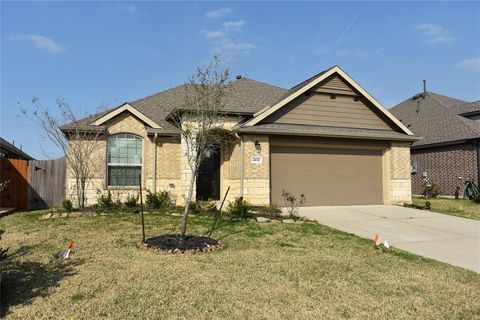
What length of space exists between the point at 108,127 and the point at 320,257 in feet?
33.1

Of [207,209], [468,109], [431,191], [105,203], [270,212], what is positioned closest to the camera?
[270,212]

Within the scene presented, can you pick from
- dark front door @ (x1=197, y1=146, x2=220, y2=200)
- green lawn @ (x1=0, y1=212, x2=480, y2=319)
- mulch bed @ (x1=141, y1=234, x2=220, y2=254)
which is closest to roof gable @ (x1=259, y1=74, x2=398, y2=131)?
dark front door @ (x1=197, y1=146, x2=220, y2=200)

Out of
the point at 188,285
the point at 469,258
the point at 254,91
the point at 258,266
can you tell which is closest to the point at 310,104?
the point at 254,91

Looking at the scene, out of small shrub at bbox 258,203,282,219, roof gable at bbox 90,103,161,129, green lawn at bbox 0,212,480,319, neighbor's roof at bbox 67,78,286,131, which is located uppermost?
neighbor's roof at bbox 67,78,286,131

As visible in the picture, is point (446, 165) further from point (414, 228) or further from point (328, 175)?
point (414, 228)

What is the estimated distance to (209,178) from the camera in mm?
16938

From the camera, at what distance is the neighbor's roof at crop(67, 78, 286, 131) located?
1448cm

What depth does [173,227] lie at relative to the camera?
9.70m

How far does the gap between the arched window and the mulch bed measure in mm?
6674

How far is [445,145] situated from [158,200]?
56.0 ft

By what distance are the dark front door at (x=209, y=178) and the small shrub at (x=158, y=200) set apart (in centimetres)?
286

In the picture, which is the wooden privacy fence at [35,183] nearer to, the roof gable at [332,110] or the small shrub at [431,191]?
the roof gable at [332,110]

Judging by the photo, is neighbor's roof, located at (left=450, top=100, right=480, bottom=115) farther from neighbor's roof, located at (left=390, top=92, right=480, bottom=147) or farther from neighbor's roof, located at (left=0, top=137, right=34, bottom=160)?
neighbor's roof, located at (left=0, top=137, right=34, bottom=160)

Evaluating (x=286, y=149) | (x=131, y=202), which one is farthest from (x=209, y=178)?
(x=131, y=202)
